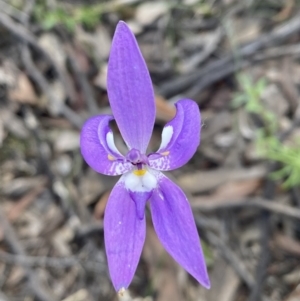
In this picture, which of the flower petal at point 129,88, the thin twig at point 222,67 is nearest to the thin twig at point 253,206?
the thin twig at point 222,67

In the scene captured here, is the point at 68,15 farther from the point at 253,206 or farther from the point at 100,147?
the point at 100,147

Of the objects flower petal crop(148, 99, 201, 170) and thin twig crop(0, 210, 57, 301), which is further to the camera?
thin twig crop(0, 210, 57, 301)

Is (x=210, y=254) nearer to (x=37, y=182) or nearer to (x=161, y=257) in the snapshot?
(x=161, y=257)

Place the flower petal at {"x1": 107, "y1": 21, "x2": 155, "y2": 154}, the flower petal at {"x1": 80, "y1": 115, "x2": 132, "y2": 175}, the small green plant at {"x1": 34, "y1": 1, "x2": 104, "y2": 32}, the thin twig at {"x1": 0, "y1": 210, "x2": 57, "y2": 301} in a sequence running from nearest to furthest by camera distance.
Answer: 1. the flower petal at {"x1": 107, "y1": 21, "x2": 155, "y2": 154}
2. the flower petal at {"x1": 80, "y1": 115, "x2": 132, "y2": 175}
3. the thin twig at {"x1": 0, "y1": 210, "x2": 57, "y2": 301}
4. the small green plant at {"x1": 34, "y1": 1, "x2": 104, "y2": 32}

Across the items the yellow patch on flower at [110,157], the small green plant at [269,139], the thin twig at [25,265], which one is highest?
the yellow patch on flower at [110,157]

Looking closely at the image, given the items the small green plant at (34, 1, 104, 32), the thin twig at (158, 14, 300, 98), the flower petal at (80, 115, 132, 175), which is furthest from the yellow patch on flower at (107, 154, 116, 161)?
the small green plant at (34, 1, 104, 32)

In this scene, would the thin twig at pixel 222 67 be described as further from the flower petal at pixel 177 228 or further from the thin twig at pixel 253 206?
the flower petal at pixel 177 228

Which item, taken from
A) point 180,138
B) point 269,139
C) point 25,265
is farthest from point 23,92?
point 180,138

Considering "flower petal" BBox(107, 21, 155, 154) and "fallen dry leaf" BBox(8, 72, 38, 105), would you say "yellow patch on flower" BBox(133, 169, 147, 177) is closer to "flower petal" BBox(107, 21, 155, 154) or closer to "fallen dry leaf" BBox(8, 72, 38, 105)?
"flower petal" BBox(107, 21, 155, 154)

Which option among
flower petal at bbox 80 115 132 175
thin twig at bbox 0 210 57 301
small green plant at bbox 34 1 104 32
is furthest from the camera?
small green plant at bbox 34 1 104 32
